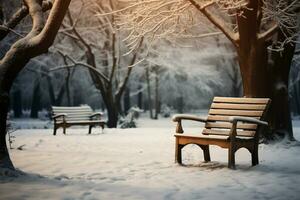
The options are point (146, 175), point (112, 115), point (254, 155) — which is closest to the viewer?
point (146, 175)

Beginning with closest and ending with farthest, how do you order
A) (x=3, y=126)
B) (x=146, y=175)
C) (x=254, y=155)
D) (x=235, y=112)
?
(x=3, y=126) → (x=146, y=175) → (x=254, y=155) → (x=235, y=112)

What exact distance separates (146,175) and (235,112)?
233 cm

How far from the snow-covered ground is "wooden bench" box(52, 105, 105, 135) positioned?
454cm

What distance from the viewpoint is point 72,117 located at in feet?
52.6

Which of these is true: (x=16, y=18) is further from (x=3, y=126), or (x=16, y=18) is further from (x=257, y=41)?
(x=257, y=41)

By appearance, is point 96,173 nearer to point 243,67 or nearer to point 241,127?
point 241,127

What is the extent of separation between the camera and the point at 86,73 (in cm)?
3750

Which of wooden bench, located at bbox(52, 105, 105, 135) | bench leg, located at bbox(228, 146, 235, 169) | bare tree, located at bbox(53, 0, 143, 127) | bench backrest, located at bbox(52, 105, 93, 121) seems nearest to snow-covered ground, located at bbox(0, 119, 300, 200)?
bench leg, located at bbox(228, 146, 235, 169)

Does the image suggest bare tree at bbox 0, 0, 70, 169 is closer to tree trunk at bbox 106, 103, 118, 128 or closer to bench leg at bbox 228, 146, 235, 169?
bench leg at bbox 228, 146, 235, 169

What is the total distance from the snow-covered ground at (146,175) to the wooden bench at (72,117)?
454 centimetres

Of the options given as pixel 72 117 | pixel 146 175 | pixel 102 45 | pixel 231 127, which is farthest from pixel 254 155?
pixel 102 45

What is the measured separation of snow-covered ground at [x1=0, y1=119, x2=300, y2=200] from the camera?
18.1 feet

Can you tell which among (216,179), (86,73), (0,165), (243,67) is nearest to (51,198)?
(0,165)

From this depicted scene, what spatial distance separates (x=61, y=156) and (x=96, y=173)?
2.19m
